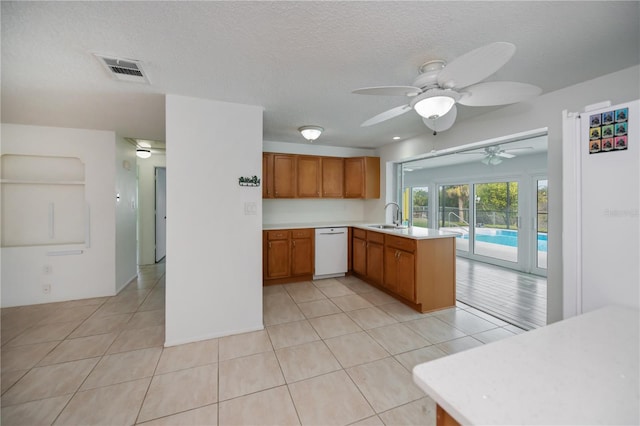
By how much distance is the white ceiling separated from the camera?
1341 millimetres

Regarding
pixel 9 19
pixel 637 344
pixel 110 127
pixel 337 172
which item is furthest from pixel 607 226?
pixel 110 127

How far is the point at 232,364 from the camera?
2.14m

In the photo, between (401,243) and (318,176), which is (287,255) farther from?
(401,243)

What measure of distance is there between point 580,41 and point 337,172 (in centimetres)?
346

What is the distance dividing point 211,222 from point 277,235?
5.32 ft

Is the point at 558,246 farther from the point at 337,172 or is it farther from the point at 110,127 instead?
the point at 110,127

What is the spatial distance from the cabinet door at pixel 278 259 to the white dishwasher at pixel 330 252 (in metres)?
0.51

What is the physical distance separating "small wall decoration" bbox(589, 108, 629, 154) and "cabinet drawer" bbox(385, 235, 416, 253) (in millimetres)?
1871

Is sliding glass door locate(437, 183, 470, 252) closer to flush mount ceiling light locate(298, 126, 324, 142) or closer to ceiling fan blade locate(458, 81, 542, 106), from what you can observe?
flush mount ceiling light locate(298, 126, 324, 142)

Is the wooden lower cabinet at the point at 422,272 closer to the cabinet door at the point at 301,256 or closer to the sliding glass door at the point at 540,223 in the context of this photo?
the cabinet door at the point at 301,256

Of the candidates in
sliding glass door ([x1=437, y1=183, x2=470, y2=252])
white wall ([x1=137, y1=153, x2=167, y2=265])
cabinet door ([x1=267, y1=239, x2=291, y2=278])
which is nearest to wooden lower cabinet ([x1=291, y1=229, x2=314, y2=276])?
cabinet door ([x1=267, y1=239, x2=291, y2=278])

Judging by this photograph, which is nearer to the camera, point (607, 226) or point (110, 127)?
point (607, 226)

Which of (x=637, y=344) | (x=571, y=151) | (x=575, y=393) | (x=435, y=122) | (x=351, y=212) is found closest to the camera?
(x=575, y=393)

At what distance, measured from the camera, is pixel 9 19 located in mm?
1376
